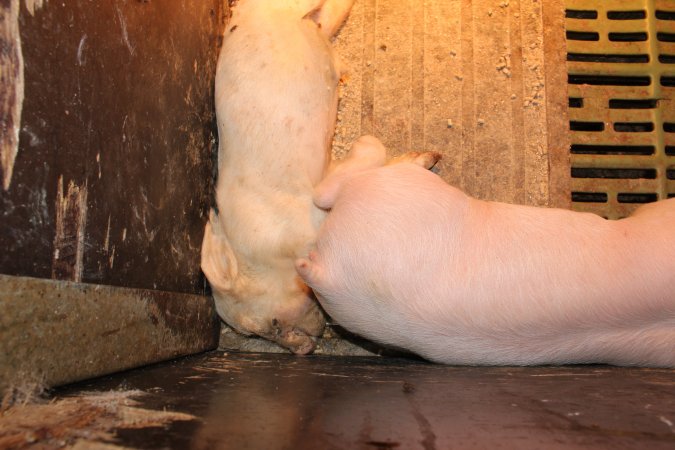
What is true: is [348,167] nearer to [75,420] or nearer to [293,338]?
[293,338]

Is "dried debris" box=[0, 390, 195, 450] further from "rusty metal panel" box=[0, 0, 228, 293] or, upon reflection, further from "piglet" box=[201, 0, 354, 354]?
"piglet" box=[201, 0, 354, 354]

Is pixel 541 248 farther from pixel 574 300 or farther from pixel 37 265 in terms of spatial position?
pixel 37 265

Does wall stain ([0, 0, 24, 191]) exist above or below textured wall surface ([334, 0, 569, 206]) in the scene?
below

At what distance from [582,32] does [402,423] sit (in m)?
2.70

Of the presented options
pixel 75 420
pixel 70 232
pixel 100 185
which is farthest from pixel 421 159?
pixel 75 420

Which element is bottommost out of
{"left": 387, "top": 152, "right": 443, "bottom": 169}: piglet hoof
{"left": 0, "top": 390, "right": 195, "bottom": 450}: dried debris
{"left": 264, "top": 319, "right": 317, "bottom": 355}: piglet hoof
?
{"left": 0, "top": 390, "right": 195, "bottom": 450}: dried debris

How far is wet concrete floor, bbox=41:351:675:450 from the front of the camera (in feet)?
4.32

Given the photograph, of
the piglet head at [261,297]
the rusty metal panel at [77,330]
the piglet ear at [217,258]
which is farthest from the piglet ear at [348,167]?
the rusty metal panel at [77,330]

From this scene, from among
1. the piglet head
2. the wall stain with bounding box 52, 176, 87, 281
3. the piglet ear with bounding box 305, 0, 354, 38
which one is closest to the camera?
the wall stain with bounding box 52, 176, 87, 281

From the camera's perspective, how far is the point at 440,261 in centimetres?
207

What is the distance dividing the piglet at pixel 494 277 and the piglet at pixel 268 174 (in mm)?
289

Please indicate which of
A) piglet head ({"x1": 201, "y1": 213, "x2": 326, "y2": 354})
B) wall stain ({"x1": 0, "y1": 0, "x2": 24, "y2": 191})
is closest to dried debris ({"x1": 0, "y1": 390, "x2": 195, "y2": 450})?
wall stain ({"x1": 0, "y1": 0, "x2": 24, "y2": 191})

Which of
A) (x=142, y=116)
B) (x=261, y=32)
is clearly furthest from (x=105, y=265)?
(x=261, y=32)

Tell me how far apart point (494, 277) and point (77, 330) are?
1.28m
